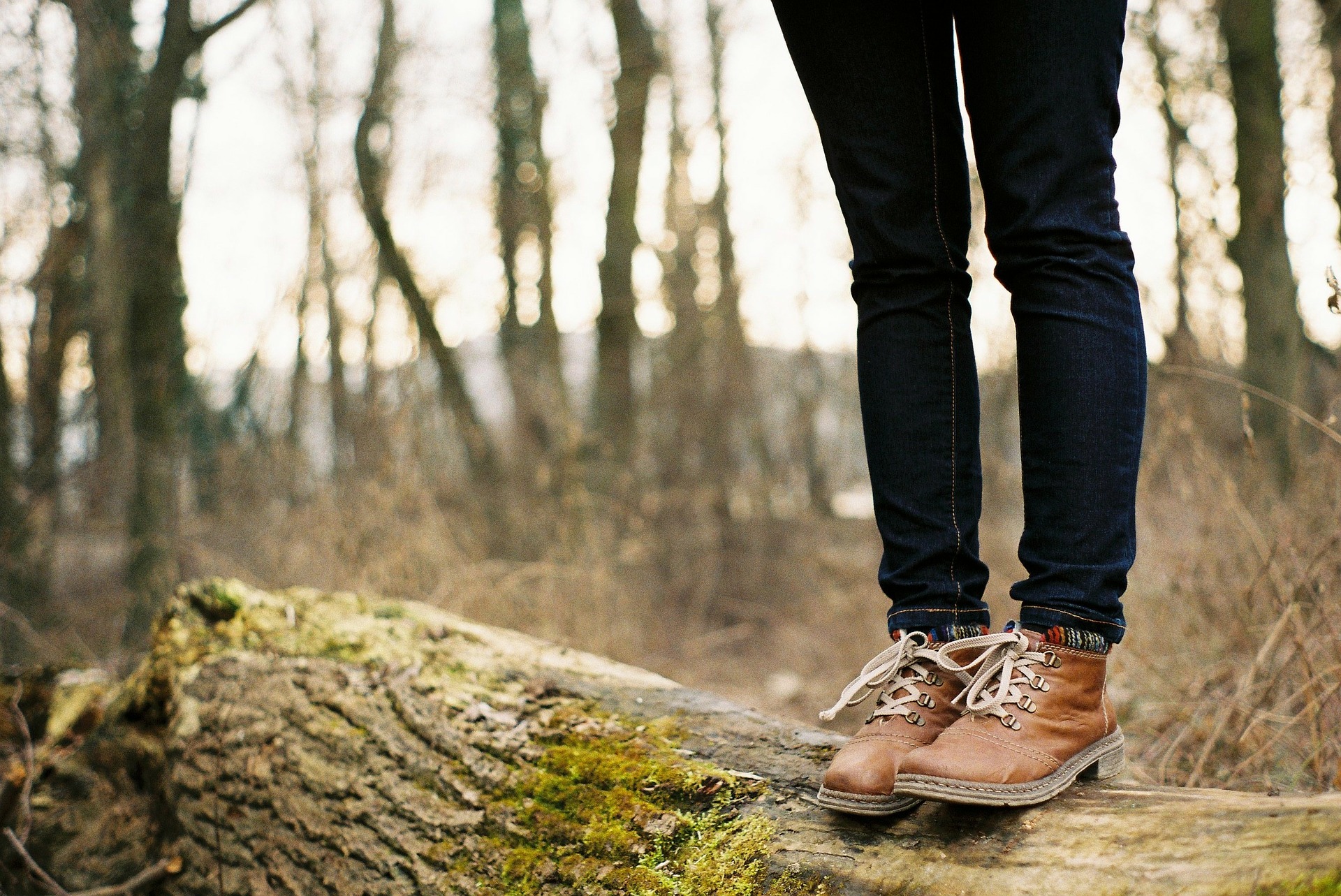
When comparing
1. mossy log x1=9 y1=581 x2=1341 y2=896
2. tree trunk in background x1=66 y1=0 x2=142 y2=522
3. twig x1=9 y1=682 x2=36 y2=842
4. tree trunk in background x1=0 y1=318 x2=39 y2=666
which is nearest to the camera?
mossy log x1=9 y1=581 x2=1341 y2=896

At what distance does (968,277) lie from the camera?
1.39 metres

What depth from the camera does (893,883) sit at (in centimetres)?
117

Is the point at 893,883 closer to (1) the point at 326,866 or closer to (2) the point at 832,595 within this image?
(1) the point at 326,866

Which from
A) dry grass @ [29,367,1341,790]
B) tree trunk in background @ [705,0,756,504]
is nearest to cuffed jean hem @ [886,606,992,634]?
dry grass @ [29,367,1341,790]

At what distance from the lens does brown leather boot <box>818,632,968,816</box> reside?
1.23 meters

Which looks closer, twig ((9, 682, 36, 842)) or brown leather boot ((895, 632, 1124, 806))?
brown leather boot ((895, 632, 1124, 806))

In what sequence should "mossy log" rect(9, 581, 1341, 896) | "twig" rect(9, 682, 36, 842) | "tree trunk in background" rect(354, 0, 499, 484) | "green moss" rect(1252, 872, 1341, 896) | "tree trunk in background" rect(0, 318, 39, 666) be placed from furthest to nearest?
"tree trunk in background" rect(354, 0, 499, 484), "tree trunk in background" rect(0, 318, 39, 666), "twig" rect(9, 682, 36, 842), "mossy log" rect(9, 581, 1341, 896), "green moss" rect(1252, 872, 1341, 896)

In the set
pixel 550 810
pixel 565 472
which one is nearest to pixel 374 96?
pixel 565 472

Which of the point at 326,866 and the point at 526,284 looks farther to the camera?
the point at 526,284

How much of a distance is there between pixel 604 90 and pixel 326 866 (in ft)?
22.7

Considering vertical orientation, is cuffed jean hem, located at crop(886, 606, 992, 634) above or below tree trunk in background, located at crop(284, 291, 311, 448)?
below

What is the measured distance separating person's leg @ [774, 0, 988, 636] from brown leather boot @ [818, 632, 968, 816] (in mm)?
56

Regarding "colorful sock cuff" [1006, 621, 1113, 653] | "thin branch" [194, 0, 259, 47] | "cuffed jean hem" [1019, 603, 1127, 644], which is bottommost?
"colorful sock cuff" [1006, 621, 1113, 653]

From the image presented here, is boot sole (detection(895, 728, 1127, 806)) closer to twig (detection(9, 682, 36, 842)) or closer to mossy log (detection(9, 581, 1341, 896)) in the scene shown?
mossy log (detection(9, 581, 1341, 896))
